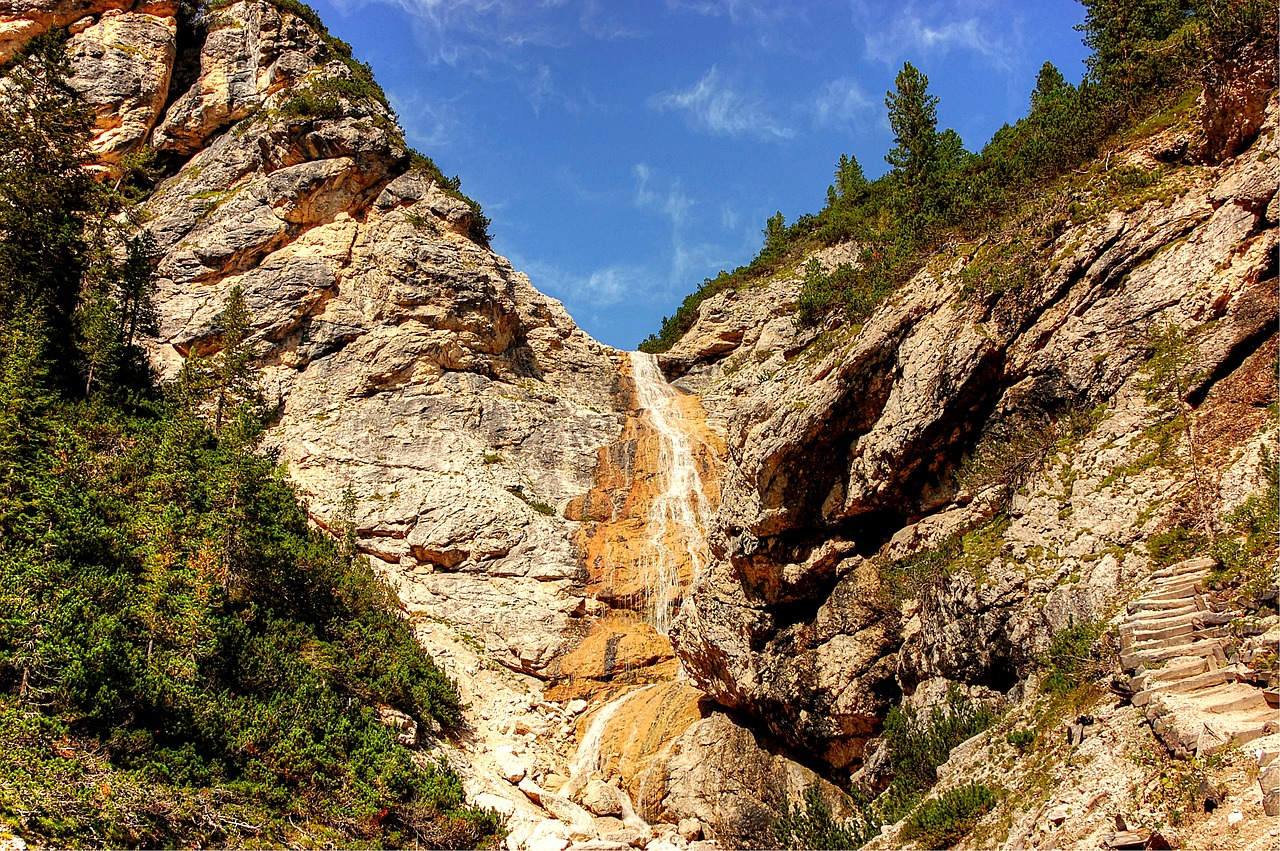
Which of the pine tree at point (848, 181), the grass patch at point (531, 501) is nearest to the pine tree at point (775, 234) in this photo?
the pine tree at point (848, 181)

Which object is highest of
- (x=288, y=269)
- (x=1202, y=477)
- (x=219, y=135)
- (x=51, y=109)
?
(x=219, y=135)

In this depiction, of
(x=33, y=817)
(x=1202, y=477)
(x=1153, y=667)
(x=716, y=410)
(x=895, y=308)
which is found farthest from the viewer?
(x=716, y=410)

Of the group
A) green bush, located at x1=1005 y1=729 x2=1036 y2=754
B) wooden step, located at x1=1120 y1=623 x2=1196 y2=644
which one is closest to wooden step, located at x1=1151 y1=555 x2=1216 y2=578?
wooden step, located at x1=1120 y1=623 x2=1196 y2=644

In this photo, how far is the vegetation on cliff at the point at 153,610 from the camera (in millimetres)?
13820

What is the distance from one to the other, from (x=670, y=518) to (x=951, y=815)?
25.2m

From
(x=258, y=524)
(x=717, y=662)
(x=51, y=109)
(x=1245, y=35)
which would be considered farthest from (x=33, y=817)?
(x=51, y=109)

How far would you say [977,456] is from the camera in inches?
725

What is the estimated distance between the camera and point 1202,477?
1240 centimetres

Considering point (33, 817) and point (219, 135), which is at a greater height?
point (219, 135)

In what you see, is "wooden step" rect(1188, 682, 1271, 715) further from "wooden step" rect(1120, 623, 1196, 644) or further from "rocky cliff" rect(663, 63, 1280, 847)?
"wooden step" rect(1120, 623, 1196, 644)

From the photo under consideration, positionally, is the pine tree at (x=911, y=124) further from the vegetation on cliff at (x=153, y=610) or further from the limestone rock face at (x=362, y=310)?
the vegetation on cliff at (x=153, y=610)

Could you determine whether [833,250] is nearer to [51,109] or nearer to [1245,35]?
[1245,35]

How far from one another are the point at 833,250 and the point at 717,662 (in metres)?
35.3

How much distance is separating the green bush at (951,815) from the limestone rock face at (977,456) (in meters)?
3.48
